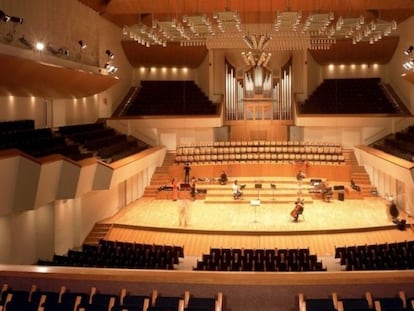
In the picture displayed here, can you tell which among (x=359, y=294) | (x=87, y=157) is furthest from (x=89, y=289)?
(x=87, y=157)

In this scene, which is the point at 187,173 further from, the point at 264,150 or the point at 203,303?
the point at 203,303

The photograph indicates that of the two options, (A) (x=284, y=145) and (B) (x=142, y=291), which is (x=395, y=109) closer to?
(A) (x=284, y=145)

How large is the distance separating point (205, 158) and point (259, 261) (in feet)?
26.5

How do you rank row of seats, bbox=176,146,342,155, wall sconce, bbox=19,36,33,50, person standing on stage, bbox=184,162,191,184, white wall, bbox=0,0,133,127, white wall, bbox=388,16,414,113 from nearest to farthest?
wall sconce, bbox=19,36,33,50, white wall, bbox=0,0,133,127, person standing on stage, bbox=184,162,191,184, row of seats, bbox=176,146,342,155, white wall, bbox=388,16,414,113

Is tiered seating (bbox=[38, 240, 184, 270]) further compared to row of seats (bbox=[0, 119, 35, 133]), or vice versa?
row of seats (bbox=[0, 119, 35, 133])

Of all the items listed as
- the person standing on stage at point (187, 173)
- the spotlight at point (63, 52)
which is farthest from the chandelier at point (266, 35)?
the person standing on stage at point (187, 173)

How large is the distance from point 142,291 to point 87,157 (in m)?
6.11

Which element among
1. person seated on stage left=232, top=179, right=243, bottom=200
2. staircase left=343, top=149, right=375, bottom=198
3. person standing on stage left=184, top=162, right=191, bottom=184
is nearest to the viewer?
person seated on stage left=232, top=179, right=243, bottom=200

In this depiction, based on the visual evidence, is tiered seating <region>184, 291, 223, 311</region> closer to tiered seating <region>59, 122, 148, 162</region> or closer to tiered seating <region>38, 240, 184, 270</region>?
tiered seating <region>38, 240, 184, 270</region>

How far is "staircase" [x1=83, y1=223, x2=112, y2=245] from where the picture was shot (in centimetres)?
1067

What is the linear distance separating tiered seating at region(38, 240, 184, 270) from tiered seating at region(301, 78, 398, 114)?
10051mm

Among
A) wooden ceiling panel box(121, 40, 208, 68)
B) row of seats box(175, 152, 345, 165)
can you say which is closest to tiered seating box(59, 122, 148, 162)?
row of seats box(175, 152, 345, 165)

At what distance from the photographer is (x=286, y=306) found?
391cm

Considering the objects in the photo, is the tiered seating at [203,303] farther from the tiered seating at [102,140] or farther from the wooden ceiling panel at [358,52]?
the wooden ceiling panel at [358,52]
